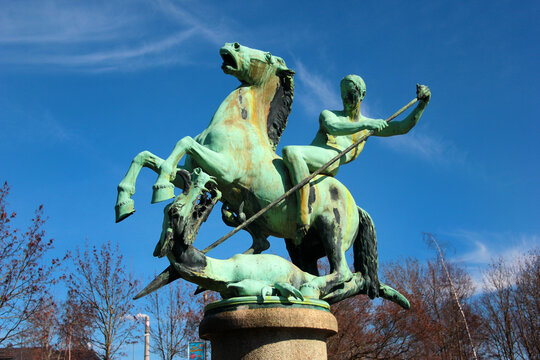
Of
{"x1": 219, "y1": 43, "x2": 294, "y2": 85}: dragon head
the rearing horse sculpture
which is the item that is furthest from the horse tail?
{"x1": 219, "y1": 43, "x2": 294, "y2": 85}: dragon head

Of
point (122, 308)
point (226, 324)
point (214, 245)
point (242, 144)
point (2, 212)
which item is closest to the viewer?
point (226, 324)

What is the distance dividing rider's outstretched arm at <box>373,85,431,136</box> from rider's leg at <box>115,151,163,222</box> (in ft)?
9.07

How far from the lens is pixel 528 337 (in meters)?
25.4

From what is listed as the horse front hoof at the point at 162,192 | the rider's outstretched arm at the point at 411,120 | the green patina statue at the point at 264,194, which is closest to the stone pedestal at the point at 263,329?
the green patina statue at the point at 264,194

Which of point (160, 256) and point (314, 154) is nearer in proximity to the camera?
point (160, 256)

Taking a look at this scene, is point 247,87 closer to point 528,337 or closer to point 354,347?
point 354,347

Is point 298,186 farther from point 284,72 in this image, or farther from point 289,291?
point 284,72

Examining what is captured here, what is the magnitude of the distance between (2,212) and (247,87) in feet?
42.7

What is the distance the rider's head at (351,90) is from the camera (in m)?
6.53

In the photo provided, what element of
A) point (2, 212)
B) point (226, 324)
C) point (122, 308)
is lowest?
point (226, 324)

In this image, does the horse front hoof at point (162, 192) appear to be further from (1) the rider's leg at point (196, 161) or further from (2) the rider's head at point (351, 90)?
(2) the rider's head at point (351, 90)

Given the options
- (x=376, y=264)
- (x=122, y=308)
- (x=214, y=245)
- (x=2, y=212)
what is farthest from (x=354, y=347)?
(x=214, y=245)

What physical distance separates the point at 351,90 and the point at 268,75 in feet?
A: 3.45

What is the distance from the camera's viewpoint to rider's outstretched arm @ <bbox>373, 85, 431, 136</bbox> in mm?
6551
